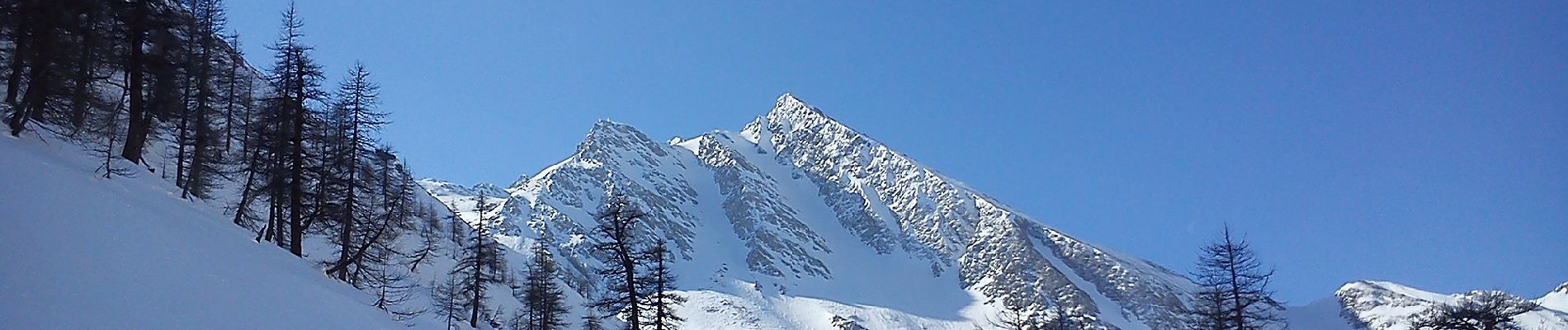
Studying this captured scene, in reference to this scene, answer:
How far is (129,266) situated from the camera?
48.9 ft

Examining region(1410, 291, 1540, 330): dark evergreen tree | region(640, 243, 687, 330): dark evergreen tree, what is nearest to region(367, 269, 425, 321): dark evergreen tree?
region(640, 243, 687, 330): dark evergreen tree

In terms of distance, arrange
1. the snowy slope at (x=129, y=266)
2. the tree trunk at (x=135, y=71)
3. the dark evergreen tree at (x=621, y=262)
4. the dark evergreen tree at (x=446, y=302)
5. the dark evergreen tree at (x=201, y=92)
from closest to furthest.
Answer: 1. the snowy slope at (x=129, y=266)
2. the tree trunk at (x=135, y=71)
3. the dark evergreen tree at (x=621, y=262)
4. the dark evergreen tree at (x=201, y=92)
5. the dark evergreen tree at (x=446, y=302)

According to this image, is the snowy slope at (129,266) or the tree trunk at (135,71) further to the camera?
the tree trunk at (135,71)

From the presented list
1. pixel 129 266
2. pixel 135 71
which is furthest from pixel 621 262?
pixel 129 266

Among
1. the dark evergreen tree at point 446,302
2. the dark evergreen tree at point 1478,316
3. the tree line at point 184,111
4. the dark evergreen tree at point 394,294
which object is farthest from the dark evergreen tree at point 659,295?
the dark evergreen tree at point 1478,316

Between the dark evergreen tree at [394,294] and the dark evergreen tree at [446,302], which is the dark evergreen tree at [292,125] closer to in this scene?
the dark evergreen tree at [394,294]

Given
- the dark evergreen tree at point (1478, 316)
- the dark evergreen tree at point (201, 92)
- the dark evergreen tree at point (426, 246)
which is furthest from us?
the dark evergreen tree at point (426, 246)

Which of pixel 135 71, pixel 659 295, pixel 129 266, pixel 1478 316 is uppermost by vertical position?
pixel 135 71

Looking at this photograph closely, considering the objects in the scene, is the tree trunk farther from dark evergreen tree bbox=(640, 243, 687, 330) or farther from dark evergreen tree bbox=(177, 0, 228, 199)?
dark evergreen tree bbox=(640, 243, 687, 330)

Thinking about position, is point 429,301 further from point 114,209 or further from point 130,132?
point 114,209

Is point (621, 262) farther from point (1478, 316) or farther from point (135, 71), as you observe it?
point (1478, 316)

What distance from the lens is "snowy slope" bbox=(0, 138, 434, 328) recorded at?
12547 millimetres

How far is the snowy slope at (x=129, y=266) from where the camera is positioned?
1255 cm

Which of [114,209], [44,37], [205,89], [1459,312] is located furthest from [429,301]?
[1459,312]
